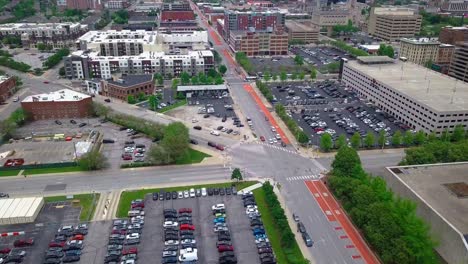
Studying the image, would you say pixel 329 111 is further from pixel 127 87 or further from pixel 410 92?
pixel 127 87

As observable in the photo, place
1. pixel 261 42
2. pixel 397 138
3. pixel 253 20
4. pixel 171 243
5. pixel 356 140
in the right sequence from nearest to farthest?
pixel 171 243 < pixel 356 140 < pixel 397 138 < pixel 261 42 < pixel 253 20

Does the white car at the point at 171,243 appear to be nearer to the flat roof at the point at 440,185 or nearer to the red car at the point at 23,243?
the red car at the point at 23,243

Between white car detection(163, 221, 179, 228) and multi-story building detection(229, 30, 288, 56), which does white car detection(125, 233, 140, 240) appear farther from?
multi-story building detection(229, 30, 288, 56)

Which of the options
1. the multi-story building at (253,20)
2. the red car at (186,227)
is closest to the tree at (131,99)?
the red car at (186,227)

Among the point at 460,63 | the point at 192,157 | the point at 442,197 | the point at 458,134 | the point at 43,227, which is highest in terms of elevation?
the point at 460,63

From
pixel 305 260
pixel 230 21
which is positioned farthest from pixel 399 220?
pixel 230 21

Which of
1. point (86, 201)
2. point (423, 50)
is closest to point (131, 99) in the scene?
point (86, 201)

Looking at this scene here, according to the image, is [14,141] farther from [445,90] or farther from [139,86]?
[445,90]

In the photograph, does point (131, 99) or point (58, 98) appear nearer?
point (58, 98)
